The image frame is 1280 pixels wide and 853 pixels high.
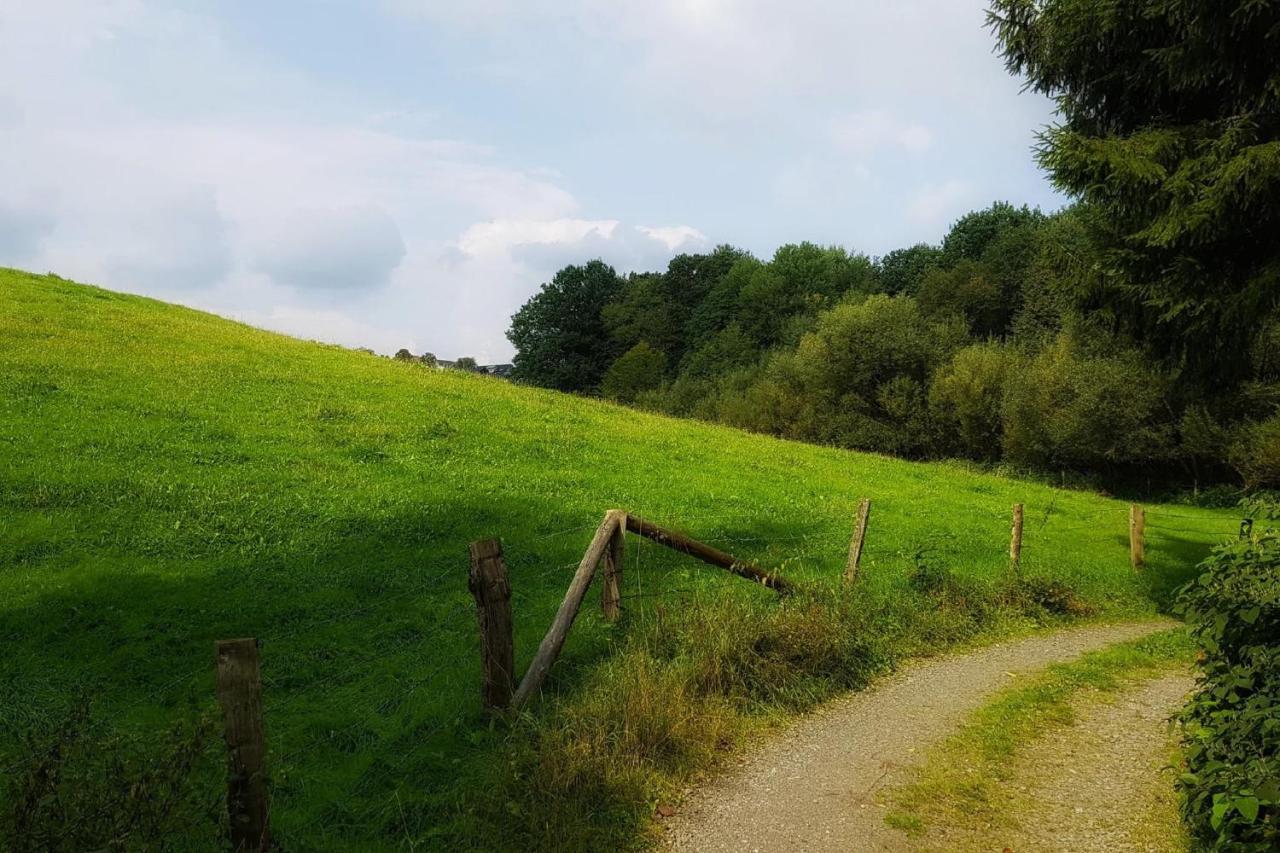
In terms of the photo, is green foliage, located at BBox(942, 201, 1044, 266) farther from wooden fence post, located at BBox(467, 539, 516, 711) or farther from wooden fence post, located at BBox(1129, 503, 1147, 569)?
wooden fence post, located at BBox(467, 539, 516, 711)

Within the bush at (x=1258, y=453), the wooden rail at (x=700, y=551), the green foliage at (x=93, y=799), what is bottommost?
the green foliage at (x=93, y=799)

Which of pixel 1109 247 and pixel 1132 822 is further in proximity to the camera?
pixel 1109 247

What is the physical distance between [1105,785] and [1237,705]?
6.37ft

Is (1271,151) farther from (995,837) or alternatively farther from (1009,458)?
(1009,458)

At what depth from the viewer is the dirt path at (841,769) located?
19.2ft

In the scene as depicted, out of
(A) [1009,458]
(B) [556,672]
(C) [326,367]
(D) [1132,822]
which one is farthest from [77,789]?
(A) [1009,458]

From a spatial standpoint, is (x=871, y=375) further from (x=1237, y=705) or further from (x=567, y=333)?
(x=1237, y=705)

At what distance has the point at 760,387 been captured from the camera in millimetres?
61250

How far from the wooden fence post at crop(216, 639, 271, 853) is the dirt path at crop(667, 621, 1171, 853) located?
2.81 metres

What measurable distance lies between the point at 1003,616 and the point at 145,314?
32244mm

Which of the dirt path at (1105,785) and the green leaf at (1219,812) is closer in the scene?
the green leaf at (1219,812)

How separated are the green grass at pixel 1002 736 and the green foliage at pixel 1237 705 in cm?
146

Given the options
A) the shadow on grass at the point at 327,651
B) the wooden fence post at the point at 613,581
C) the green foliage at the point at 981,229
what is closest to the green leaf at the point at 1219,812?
the shadow on grass at the point at 327,651

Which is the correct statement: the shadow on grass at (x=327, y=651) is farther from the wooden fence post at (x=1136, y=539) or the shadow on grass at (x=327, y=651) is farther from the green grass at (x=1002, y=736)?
the wooden fence post at (x=1136, y=539)
